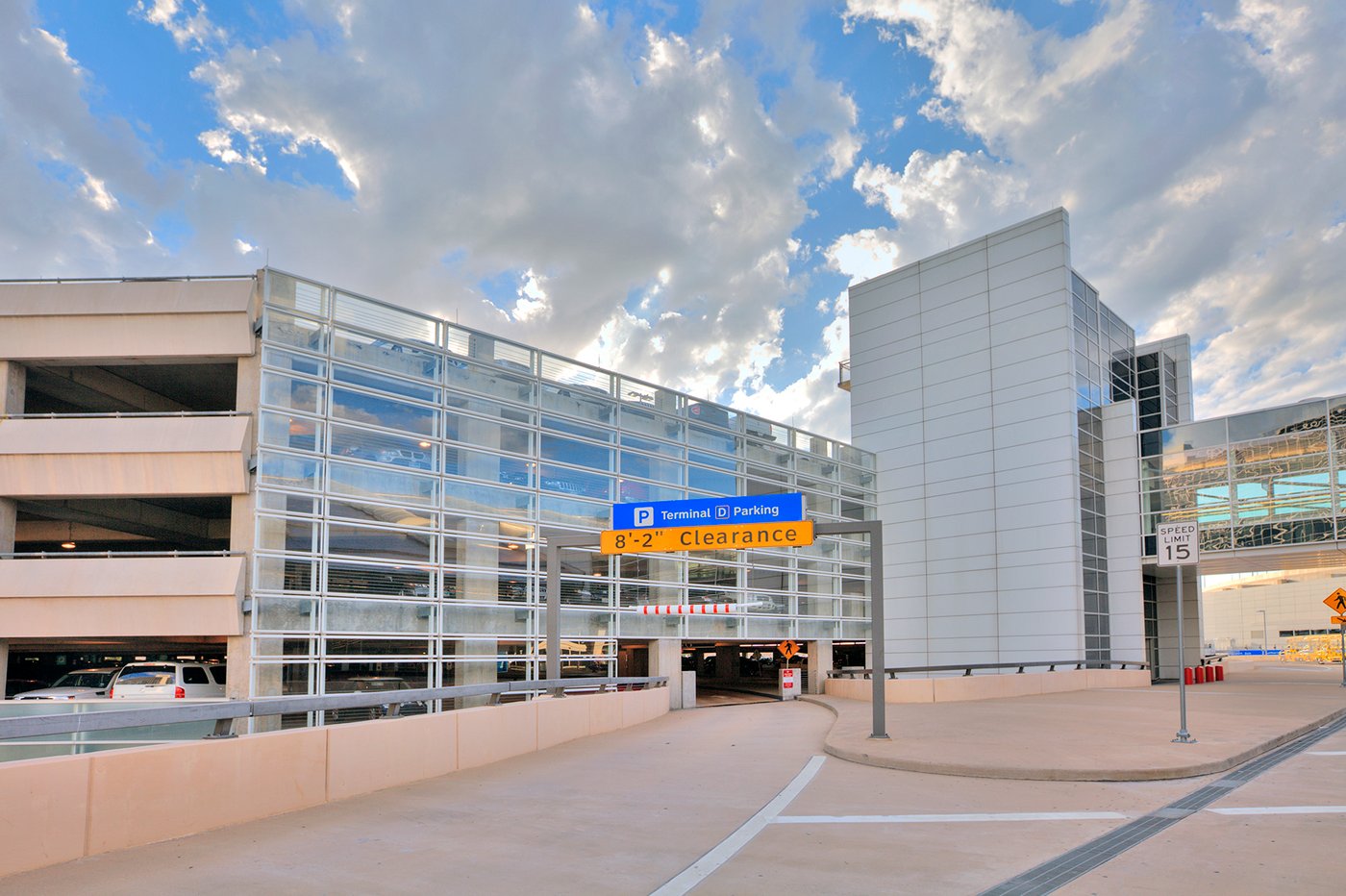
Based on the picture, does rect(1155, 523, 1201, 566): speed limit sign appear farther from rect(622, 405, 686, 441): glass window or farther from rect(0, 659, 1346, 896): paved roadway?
rect(622, 405, 686, 441): glass window

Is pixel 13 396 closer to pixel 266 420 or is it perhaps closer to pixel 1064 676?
pixel 266 420

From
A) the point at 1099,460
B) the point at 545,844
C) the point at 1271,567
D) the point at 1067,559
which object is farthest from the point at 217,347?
the point at 1271,567

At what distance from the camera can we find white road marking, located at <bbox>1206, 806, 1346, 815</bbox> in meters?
9.12

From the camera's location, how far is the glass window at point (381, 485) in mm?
23750

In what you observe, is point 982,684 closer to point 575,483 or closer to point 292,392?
point 575,483

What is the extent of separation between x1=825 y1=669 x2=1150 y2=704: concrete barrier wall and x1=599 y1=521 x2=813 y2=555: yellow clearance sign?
9131mm

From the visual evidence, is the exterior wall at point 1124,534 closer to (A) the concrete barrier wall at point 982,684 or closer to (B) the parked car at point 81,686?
(A) the concrete barrier wall at point 982,684

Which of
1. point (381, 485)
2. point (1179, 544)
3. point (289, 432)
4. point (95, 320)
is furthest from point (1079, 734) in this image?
point (95, 320)

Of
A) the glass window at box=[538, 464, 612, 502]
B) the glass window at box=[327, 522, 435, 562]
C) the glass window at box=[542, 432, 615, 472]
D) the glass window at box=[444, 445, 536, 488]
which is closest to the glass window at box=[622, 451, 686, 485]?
the glass window at box=[542, 432, 615, 472]

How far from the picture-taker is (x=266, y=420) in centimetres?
2278

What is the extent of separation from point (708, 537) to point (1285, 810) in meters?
11.5

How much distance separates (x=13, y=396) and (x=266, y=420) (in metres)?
7.71

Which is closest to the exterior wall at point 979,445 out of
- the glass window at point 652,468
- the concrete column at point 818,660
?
the concrete column at point 818,660

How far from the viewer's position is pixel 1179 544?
14828mm
